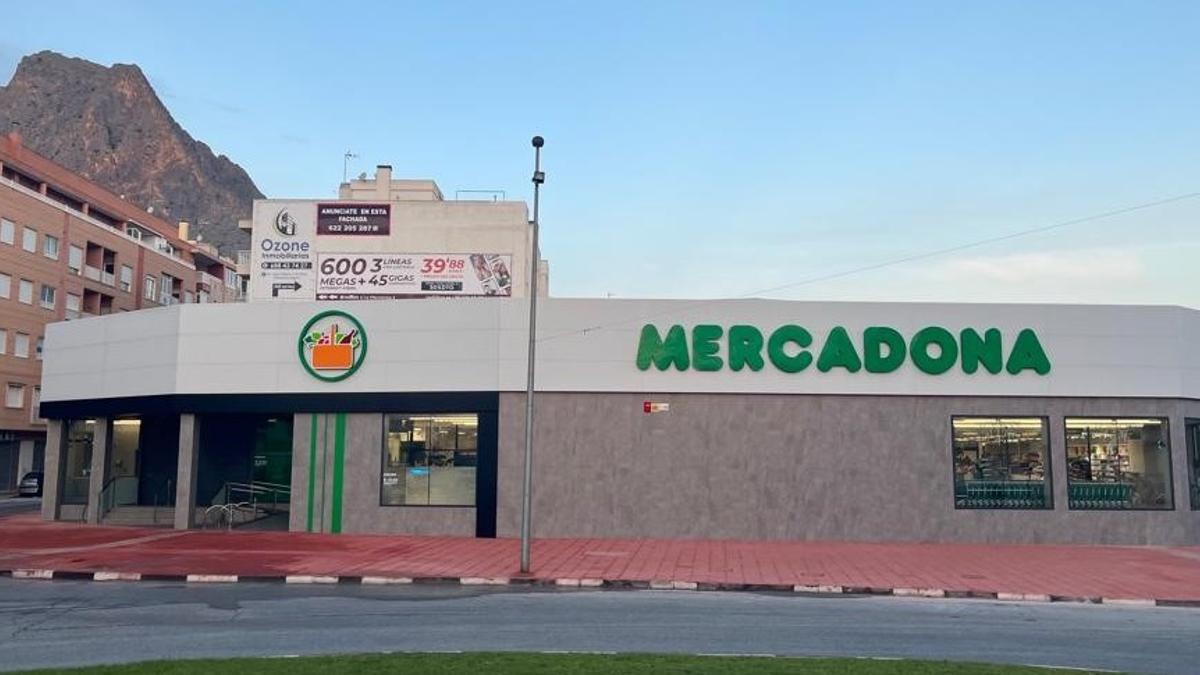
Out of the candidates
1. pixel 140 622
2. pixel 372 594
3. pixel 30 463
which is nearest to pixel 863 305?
pixel 372 594

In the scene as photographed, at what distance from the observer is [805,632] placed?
12367 millimetres

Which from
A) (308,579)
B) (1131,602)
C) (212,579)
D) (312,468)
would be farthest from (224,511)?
(1131,602)

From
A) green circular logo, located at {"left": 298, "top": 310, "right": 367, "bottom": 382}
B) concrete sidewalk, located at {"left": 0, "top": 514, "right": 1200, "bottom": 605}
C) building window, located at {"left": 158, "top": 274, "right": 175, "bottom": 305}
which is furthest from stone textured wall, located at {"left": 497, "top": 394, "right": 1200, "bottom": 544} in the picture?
building window, located at {"left": 158, "top": 274, "right": 175, "bottom": 305}

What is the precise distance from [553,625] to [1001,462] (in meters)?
16.8

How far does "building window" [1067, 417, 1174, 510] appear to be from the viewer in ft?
82.4

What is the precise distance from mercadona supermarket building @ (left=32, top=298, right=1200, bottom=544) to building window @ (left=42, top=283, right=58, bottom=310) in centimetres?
4019

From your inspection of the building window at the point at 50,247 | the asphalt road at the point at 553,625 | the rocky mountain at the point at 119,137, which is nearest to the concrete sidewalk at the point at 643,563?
the asphalt road at the point at 553,625

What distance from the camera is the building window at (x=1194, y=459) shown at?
1001 inches

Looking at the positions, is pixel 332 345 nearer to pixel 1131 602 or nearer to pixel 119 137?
pixel 1131 602

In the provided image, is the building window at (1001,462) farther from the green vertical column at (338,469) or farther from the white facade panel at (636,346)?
the green vertical column at (338,469)

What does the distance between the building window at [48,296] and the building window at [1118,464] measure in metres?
56.8

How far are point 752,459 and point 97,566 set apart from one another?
50.7 ft

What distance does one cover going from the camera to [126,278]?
67688mm

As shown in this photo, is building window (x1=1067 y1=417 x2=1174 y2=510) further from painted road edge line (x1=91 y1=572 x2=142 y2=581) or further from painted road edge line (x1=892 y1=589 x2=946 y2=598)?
painted road edge line (x1=91 y1=572 x2=142 y2=581)
